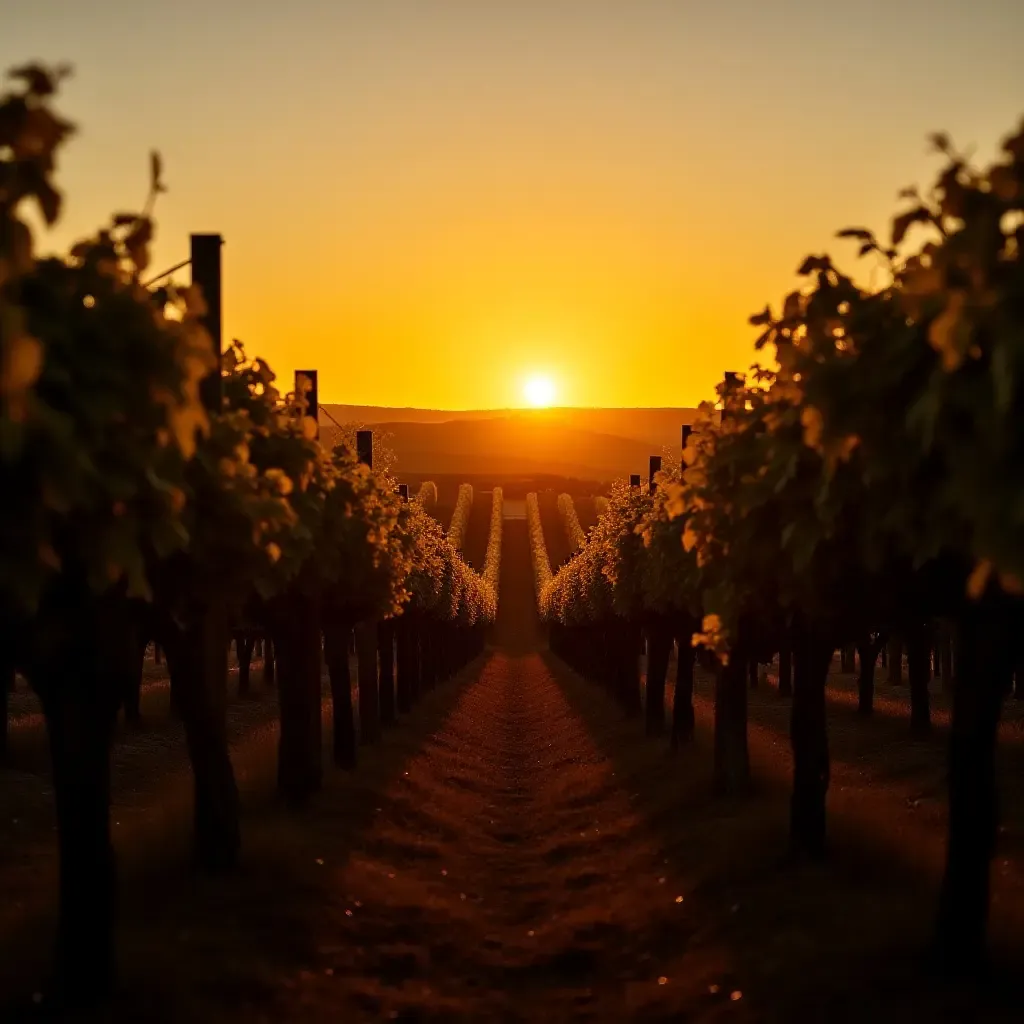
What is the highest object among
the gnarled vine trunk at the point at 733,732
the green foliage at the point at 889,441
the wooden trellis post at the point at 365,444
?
the wooden trellis post at the point at 365,444

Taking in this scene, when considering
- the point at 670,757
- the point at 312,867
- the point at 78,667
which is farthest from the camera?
the point at 670,757

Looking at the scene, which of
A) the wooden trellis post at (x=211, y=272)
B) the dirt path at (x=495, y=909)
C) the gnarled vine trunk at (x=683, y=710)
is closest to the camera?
the dirt path at (x=495, y=909)

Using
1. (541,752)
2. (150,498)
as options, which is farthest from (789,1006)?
(541,752)

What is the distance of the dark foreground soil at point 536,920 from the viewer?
35.6ft

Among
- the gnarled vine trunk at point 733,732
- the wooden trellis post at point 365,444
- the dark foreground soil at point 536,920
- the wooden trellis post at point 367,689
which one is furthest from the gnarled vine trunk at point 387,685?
the gnarled vine trunk at point 733,732

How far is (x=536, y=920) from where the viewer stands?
1558cm

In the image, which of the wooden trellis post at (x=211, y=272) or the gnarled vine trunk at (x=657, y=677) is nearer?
the wooden trellis post at (x=211, y=272)

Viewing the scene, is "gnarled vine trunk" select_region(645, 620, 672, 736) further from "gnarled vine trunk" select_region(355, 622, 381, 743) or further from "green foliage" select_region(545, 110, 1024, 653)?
"green foliage" select_region(545, 110, 1024, 653)

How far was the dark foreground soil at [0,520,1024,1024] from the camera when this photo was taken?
427 inches

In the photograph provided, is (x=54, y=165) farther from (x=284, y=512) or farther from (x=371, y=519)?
(x=371, y=519)

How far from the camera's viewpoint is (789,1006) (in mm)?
10578

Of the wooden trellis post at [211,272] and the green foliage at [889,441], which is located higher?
the wooden trellis post at [211,272]

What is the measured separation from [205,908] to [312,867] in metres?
2.81

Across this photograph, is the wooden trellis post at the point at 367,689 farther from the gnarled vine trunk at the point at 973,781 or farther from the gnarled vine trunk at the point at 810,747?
the gnarled vine trunk at the point at 973,781
